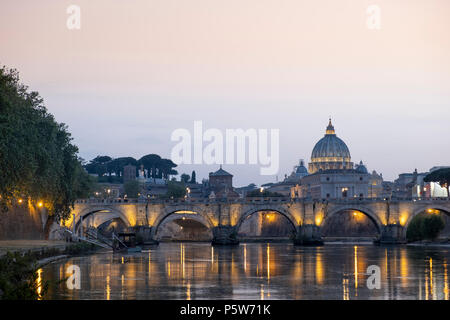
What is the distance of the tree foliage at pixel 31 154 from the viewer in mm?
49000

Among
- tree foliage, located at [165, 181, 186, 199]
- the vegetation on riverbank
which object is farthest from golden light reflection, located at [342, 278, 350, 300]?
tree foliage, located at [165, 181, 186, 199]

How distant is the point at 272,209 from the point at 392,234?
1631 centimetres

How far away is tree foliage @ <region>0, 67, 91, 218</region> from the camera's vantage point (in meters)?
49.0

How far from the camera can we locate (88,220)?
11469cm

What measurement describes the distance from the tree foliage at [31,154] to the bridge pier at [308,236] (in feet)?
123

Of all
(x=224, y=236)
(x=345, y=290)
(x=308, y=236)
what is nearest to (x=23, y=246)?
(x=345, y=290)

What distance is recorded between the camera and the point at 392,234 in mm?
103438

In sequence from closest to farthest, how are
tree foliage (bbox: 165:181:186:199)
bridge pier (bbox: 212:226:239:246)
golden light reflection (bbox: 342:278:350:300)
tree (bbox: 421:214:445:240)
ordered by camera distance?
golden light reflection (bbox: 342:278:350:300)
tree (bbox: 421:214:445:240)
bridge pier (bbox: 212:226:239:246)
tree foliage (bbox: 165:181:186:199)

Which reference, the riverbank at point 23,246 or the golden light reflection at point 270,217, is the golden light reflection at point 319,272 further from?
the golden light reflection at point 270,217

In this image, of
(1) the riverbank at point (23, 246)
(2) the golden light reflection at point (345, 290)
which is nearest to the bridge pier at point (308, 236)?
(1) the riverbank at point (23, 246)

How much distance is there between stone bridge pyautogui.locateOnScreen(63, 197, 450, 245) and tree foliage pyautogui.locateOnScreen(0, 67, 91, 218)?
28802 millimetres

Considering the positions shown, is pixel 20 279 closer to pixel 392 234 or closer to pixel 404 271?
pixel 404 271

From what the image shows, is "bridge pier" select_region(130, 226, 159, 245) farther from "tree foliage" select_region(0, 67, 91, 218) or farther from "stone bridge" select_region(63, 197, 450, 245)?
"tree foliage" select_region(0, 67, 91, 218)
